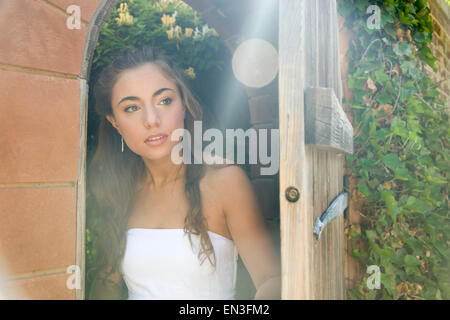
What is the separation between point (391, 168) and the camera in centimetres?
163

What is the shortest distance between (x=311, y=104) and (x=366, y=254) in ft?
3.48

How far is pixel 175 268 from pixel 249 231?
422mm

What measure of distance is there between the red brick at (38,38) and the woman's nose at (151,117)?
53 cm

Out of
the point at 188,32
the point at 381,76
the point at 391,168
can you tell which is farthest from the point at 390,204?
the point at 188,32

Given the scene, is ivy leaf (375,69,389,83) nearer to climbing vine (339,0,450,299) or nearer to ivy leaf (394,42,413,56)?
climbing vine (339,0,450,299)

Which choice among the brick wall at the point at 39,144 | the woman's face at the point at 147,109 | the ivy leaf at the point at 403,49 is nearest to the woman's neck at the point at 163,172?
the woman's face at the point at 147,109

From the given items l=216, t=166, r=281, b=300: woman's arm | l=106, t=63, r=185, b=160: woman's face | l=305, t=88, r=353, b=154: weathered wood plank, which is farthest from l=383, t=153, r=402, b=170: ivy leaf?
l=106, t=63, r=185, b=160: woman's face

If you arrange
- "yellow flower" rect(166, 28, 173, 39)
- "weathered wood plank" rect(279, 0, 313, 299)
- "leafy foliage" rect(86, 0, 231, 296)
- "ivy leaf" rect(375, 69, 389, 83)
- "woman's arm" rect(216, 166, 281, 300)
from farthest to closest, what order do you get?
"yellow flower" rect(166, 28, 173, 39) → "leafy foliage" rect(86, 0, 231, 296) → "ivy leaf" rect(375, 69, 389, 83) → "woman's arm" rect(216, 166, 281, 300) → "weathered wood plank" rect(279, 0, 313, 299)

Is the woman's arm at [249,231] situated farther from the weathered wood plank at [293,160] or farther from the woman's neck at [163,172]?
the weathered wood plank at [293,160]

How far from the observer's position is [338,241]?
1.46m

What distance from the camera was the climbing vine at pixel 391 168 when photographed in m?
1.62

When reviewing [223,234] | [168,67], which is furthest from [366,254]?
[168,67]

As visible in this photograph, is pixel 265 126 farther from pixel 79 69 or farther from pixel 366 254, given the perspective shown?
pixel 79 69

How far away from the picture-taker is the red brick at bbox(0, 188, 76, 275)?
1044 millimetres
